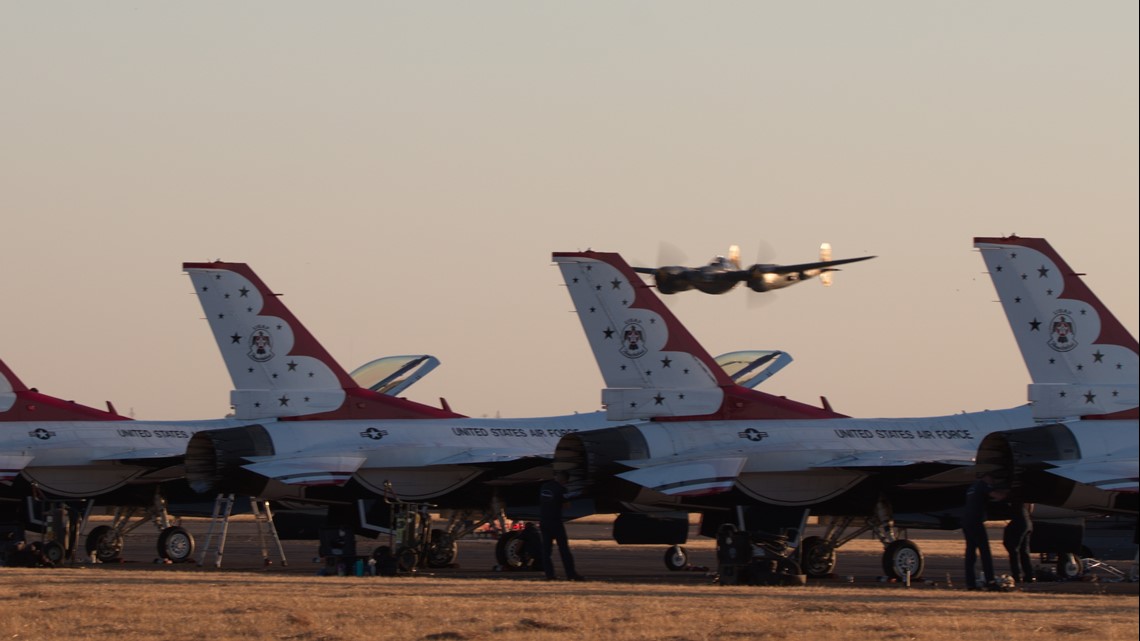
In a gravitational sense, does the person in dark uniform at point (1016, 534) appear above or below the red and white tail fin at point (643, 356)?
below

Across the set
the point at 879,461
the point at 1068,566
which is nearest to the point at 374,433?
the point at 879,461

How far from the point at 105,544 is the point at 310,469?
266 inches

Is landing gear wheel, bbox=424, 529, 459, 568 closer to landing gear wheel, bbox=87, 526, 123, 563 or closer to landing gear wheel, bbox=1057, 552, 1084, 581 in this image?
landing gear wheel, bbox=87, 526, 123, 563

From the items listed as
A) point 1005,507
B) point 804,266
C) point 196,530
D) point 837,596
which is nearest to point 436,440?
point 804,266

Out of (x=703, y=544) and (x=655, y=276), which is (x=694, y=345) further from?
(x=703, y=544)

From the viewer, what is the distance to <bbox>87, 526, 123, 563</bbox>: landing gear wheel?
35.2 metres

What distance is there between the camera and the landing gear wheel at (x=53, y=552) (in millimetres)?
31906

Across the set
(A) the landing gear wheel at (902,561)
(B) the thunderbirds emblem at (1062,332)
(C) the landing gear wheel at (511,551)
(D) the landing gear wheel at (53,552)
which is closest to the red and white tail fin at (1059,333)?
(B) the thunderbirds emblem at (1062,332)

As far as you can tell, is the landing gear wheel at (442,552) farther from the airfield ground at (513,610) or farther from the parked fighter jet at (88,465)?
the airfield ground at (513,610)

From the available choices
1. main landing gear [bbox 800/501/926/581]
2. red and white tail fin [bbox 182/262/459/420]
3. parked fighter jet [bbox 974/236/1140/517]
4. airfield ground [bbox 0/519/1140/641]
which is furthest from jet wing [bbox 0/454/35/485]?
parked fighter jet [bbox 974/236/1140/517]

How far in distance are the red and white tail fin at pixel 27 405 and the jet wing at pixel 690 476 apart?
43.3 feet

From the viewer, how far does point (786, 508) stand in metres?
29.2

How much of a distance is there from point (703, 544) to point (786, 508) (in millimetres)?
18558

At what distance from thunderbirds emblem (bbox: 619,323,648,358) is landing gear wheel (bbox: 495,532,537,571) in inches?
180
